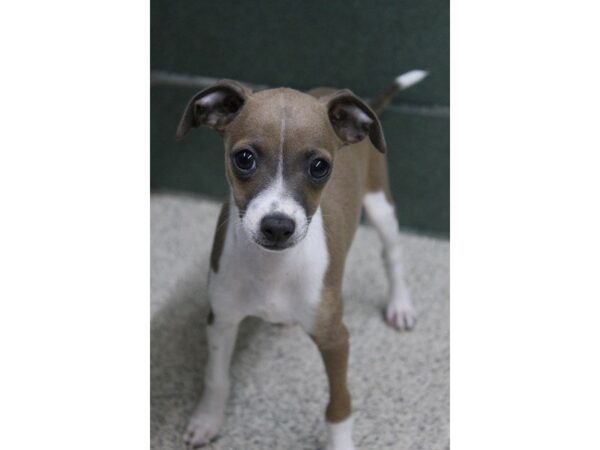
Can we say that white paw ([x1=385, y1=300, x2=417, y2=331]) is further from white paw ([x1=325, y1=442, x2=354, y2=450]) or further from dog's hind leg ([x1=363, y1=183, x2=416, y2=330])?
white paw ([x1=325, y1=442, x2=354, y2=450])

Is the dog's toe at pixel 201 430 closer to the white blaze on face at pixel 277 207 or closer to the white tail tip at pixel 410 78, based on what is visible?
the white blaze on face at pixel 277 207

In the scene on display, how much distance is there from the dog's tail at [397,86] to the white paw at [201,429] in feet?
3.57

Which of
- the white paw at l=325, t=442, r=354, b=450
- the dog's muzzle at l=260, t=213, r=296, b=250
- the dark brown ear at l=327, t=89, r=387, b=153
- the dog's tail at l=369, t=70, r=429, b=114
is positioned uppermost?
the dog's tail at l=369, t=70, r=429, b=114

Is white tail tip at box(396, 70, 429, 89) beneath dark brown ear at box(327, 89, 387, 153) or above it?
above

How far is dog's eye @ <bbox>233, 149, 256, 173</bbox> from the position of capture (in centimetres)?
151

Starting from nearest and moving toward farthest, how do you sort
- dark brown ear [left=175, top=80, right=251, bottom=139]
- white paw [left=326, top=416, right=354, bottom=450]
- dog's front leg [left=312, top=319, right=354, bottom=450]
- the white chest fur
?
dark brown ear [left=175, top=80, right=251, bottom=139] < the white chest fur < dog's front leg [left=312, top=319, right=354, bottom=450] < white paw [left=326, top=416, right=354, bottom=450]

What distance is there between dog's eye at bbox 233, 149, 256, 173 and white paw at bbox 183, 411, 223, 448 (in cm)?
89

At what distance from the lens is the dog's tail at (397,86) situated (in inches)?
79.0

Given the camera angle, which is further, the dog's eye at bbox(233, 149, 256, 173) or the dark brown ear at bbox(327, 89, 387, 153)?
the dark brown ear at bbox(327, 89, 387, 153)

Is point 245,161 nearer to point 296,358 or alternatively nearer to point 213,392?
point 213,392

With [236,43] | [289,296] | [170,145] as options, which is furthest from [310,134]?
[170,145]

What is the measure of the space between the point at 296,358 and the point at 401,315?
0.43 m

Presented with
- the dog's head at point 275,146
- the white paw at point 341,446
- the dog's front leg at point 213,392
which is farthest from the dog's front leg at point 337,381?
the dog's head at point 275,146

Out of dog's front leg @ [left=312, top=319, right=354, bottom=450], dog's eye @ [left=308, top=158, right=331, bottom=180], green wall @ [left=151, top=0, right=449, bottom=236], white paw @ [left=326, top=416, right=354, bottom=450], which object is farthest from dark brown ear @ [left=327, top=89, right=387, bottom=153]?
white paw @ [left=326, top=416, right=354, bottom=450]
